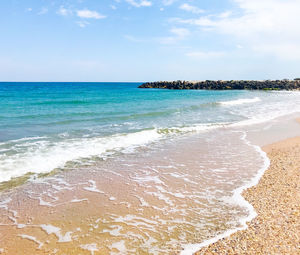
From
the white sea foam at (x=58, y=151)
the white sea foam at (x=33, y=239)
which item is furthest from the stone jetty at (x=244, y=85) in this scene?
the white sea foam at (x=33, y=239)

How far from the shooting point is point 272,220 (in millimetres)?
5145

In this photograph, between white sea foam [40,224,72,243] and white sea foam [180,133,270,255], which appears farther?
white sea foam [40,224,72,243]

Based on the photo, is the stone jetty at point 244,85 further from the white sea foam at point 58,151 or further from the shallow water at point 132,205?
the shallow water at point 132,205

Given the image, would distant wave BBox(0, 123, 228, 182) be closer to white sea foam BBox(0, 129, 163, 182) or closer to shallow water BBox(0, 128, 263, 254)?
white sea foam BBox(0, 129, 163, 182)

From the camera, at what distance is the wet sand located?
4.27 meters

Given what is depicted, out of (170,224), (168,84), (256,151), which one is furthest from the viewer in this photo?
(168,84)

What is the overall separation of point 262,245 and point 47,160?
7.72m

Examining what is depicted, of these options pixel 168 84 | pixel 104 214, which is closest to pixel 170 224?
pixel 104 214

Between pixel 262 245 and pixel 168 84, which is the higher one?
pixel 168 84

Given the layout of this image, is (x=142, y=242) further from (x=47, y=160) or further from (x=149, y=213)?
(x=47, y=160)

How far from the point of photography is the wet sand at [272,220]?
4270 millimetres

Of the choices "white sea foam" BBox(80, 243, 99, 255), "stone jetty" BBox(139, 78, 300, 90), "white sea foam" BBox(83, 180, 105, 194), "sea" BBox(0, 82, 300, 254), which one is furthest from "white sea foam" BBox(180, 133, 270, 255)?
"stone jetty" BBox(139, 78, 300, 90)

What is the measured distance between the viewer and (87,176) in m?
8.07

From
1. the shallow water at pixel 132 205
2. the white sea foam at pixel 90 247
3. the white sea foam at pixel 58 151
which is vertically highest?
the white sea foam at pixel 58 151
